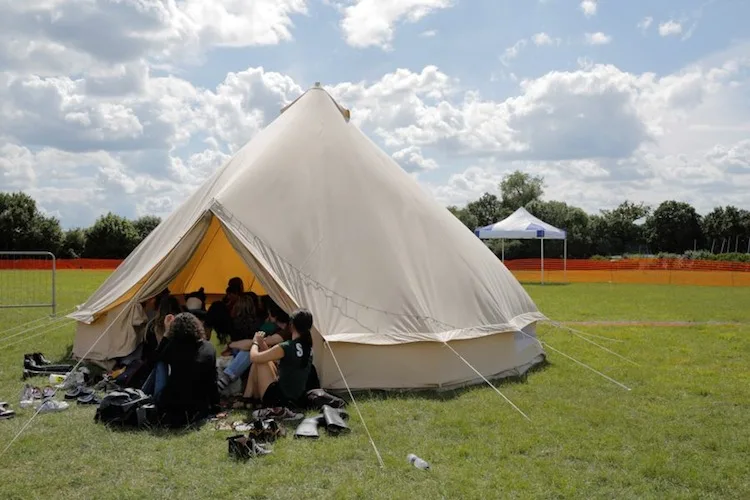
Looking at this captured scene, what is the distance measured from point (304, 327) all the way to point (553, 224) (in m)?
61.2

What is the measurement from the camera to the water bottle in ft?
17.7

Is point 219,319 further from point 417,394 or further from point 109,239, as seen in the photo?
point 109,239

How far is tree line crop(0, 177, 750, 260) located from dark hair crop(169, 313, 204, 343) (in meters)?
46.6

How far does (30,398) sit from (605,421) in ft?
19.2

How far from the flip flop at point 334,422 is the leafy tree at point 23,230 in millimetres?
51482

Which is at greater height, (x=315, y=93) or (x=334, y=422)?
(x=315, y=93)

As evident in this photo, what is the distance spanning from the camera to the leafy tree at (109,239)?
171 feet

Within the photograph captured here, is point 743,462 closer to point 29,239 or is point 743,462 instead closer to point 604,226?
point 29,239

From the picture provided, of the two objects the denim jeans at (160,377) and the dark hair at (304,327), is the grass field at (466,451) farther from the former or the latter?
the dark hair at (304,327)

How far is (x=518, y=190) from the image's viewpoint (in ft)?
251

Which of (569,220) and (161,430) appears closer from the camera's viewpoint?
(161,430)

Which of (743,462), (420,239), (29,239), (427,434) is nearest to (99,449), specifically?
(427,434)

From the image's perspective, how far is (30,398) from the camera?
7.41 meters

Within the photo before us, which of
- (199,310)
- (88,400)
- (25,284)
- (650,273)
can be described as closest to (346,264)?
(199,310)
